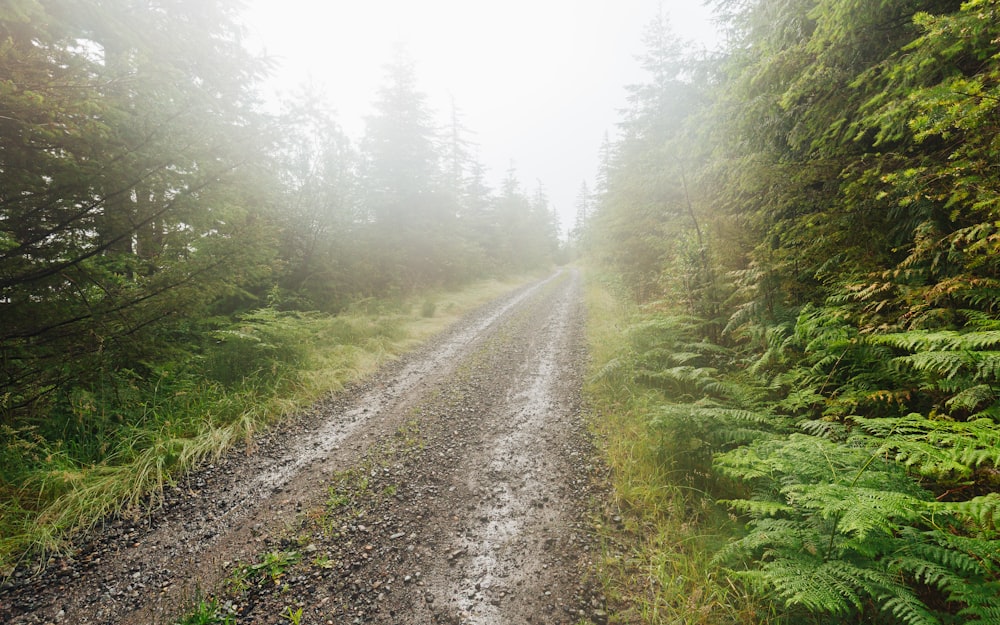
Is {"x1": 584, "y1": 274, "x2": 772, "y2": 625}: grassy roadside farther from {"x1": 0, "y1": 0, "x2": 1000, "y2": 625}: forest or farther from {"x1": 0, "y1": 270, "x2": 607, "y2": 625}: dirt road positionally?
{"x1": 0, "y1": 270, "x2": 607, "y2": 625}: dirt road

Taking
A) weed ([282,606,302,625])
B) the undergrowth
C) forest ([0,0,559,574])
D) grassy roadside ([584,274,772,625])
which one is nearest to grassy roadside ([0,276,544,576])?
forest ([0,0,559,574])

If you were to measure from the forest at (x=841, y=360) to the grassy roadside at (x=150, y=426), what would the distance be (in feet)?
18.3

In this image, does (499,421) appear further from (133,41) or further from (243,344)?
(133,41)

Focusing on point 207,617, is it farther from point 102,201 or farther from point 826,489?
point 102,201

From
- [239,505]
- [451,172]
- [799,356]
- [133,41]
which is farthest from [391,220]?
[799,356]

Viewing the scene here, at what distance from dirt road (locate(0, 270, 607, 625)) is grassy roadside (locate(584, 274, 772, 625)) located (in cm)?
30

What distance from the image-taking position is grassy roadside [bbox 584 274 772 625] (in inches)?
114

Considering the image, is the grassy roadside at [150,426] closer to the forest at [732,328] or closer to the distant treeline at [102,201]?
the forest at [732,328]

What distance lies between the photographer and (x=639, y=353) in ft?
24.7

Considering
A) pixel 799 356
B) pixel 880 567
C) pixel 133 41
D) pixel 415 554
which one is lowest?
pixel 415 554

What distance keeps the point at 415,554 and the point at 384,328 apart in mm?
8935

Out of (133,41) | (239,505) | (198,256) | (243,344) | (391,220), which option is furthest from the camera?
(391,220)

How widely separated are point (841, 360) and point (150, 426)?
924 centimetres

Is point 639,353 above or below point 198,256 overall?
below
